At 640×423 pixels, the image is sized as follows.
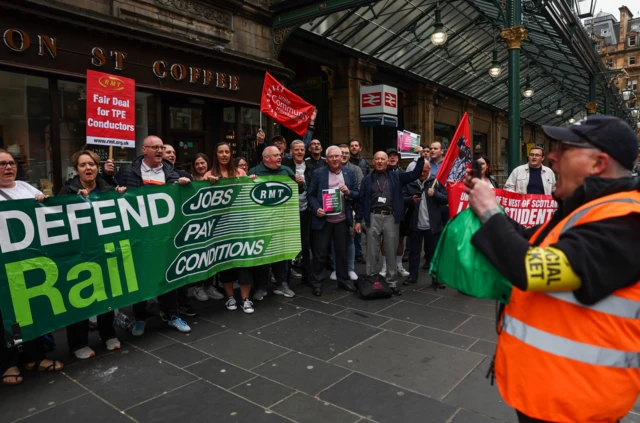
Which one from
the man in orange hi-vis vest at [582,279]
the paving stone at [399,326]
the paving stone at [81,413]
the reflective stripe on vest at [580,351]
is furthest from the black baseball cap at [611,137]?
the paving stone at [399,326]

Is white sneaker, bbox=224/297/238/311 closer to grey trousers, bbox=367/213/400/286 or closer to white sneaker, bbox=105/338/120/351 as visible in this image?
white sneaker, bbox=105/338/120/351

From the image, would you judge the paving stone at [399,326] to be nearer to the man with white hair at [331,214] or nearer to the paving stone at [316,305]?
the paving stone at [316,305]

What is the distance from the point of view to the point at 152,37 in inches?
314

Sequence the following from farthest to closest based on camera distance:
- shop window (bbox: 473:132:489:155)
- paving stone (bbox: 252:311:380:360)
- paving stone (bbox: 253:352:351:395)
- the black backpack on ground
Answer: shop window (bbox: 473:132:489:155) → the black backpack on ground → paving stone (bbox: 252:311:380:360) → paving stone (bbox: 253:352:351:395)

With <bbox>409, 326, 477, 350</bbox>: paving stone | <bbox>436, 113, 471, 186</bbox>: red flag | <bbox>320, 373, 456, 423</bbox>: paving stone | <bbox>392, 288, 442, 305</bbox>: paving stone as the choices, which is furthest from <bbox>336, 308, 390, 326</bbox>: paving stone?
<bbox>436, 113, 471, 186</bbox>: red flag

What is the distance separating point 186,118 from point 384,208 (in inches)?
217

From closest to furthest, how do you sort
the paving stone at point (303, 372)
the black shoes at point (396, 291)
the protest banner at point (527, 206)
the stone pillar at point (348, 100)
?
the paving stone at point (303, 372)
the black shoes at point (396, 291)
the protest banner at point (527, 206)
the stone pillar at point (348, 100)

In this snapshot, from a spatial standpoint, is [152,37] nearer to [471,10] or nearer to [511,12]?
[511,12]

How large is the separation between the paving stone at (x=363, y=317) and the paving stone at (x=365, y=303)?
149 mm

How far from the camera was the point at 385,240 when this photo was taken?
6309mm

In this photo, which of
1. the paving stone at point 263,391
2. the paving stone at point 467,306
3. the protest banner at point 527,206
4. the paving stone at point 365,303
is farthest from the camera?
the protest banner at point 527,206

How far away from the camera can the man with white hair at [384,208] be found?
6.25 meters

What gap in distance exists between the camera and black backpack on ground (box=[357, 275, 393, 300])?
5.88m

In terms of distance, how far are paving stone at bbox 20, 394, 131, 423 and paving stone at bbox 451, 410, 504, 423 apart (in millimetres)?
2322
